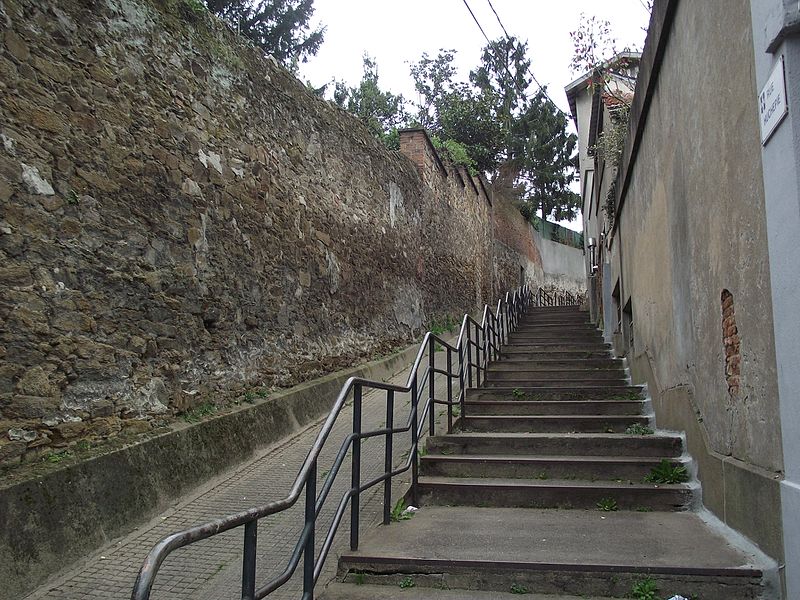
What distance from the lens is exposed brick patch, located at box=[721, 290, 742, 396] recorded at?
3.31m

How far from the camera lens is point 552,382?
22.7 feet

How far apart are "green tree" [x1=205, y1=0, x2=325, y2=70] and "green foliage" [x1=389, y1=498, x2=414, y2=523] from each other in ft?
52.1

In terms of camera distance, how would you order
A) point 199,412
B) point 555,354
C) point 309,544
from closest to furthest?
1. point 309,544
2. point 199,412
3. point 555,354

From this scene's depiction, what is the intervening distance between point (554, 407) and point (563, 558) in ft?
8.87

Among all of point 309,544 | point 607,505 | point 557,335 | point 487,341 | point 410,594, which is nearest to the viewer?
point 309,544

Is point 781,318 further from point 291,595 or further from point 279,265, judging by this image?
point 279,265

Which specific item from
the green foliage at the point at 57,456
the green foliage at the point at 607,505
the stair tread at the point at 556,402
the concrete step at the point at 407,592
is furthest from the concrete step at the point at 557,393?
the green foliage at the point at 57,456

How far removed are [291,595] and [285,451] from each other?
287 centimetres

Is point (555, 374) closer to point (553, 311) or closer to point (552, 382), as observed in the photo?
point (552, 382)

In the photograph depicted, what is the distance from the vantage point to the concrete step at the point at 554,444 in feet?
15.5

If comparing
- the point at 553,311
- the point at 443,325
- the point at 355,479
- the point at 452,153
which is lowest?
the point at 355,479

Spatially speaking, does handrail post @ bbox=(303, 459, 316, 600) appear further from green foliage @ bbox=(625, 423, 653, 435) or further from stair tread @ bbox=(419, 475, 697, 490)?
green foliage @ bbox=(625, 423, 653, 435)

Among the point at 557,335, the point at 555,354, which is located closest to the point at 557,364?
the point at 555,354

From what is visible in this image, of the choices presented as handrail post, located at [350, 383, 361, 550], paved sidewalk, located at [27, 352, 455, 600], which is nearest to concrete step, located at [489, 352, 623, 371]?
paved sidewalk, located at [27, 352, 455, 600]
